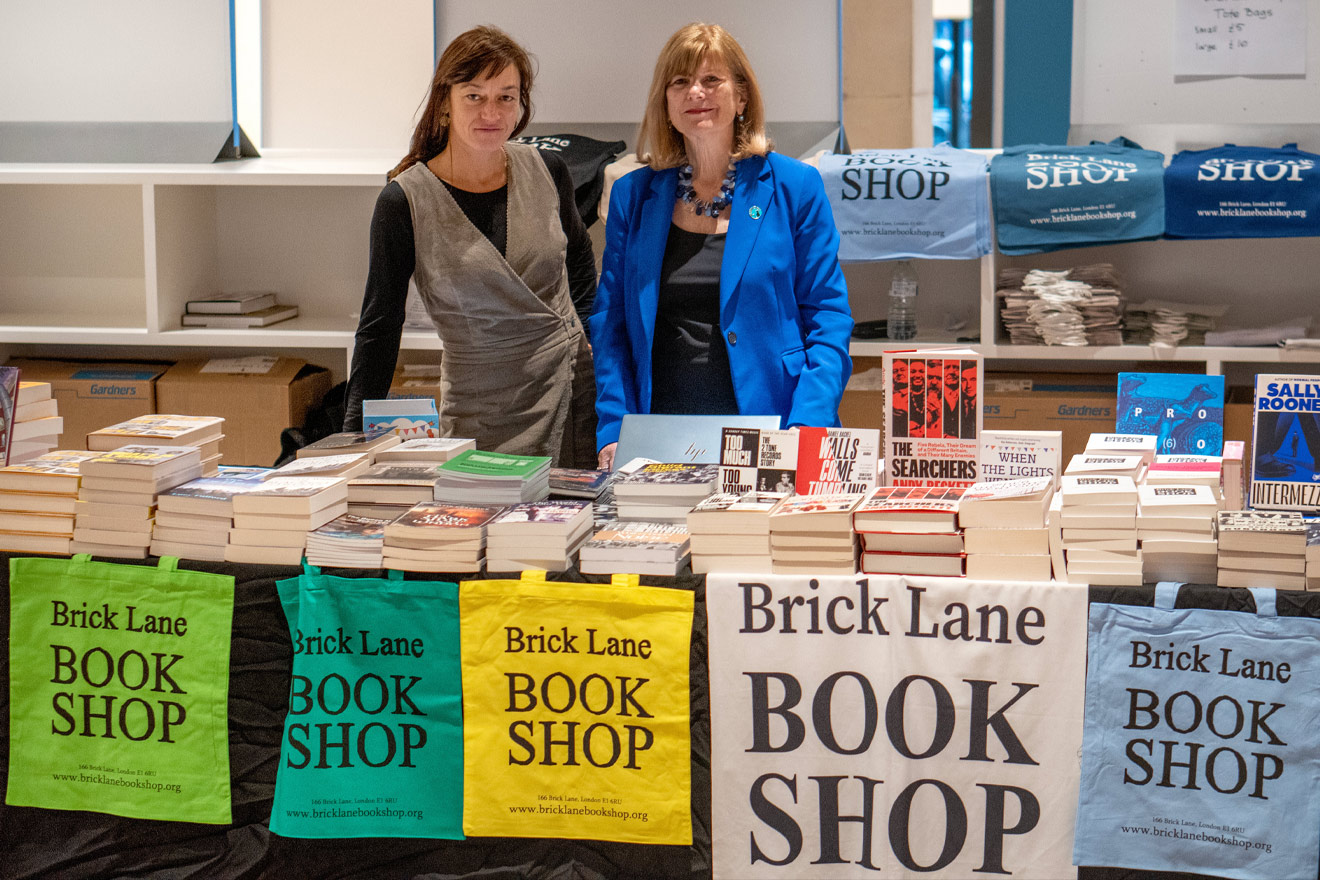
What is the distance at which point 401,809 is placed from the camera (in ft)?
7.36

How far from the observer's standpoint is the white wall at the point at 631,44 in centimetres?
432

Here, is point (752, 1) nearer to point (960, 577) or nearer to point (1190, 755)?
point (960, 577)

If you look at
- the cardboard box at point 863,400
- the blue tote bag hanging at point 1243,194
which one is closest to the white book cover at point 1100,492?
the cardboard box at point 863,400

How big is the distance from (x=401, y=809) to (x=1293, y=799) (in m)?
1.45

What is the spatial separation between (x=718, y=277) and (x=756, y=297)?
4.0 inches

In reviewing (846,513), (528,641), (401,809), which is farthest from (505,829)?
(846,513)

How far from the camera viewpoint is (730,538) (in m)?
2.14

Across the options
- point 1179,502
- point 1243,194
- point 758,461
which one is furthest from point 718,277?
point 1243,194

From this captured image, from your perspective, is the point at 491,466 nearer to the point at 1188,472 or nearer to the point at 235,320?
the point at 1188,472

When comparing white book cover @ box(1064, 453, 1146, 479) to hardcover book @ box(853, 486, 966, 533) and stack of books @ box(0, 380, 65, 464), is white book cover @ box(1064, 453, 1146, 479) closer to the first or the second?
hardcover book @ box(853, 486, 966, 533)

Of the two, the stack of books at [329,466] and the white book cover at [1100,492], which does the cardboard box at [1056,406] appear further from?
the stack of books at [329,466]

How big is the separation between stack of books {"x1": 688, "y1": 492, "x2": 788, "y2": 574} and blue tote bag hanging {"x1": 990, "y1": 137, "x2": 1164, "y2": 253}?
89.4 inches

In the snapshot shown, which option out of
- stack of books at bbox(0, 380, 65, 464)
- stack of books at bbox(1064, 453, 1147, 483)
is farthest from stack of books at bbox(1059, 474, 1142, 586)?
stack of books at bbox(0, 380, 65, 464)

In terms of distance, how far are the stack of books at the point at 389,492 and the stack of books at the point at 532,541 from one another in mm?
209
